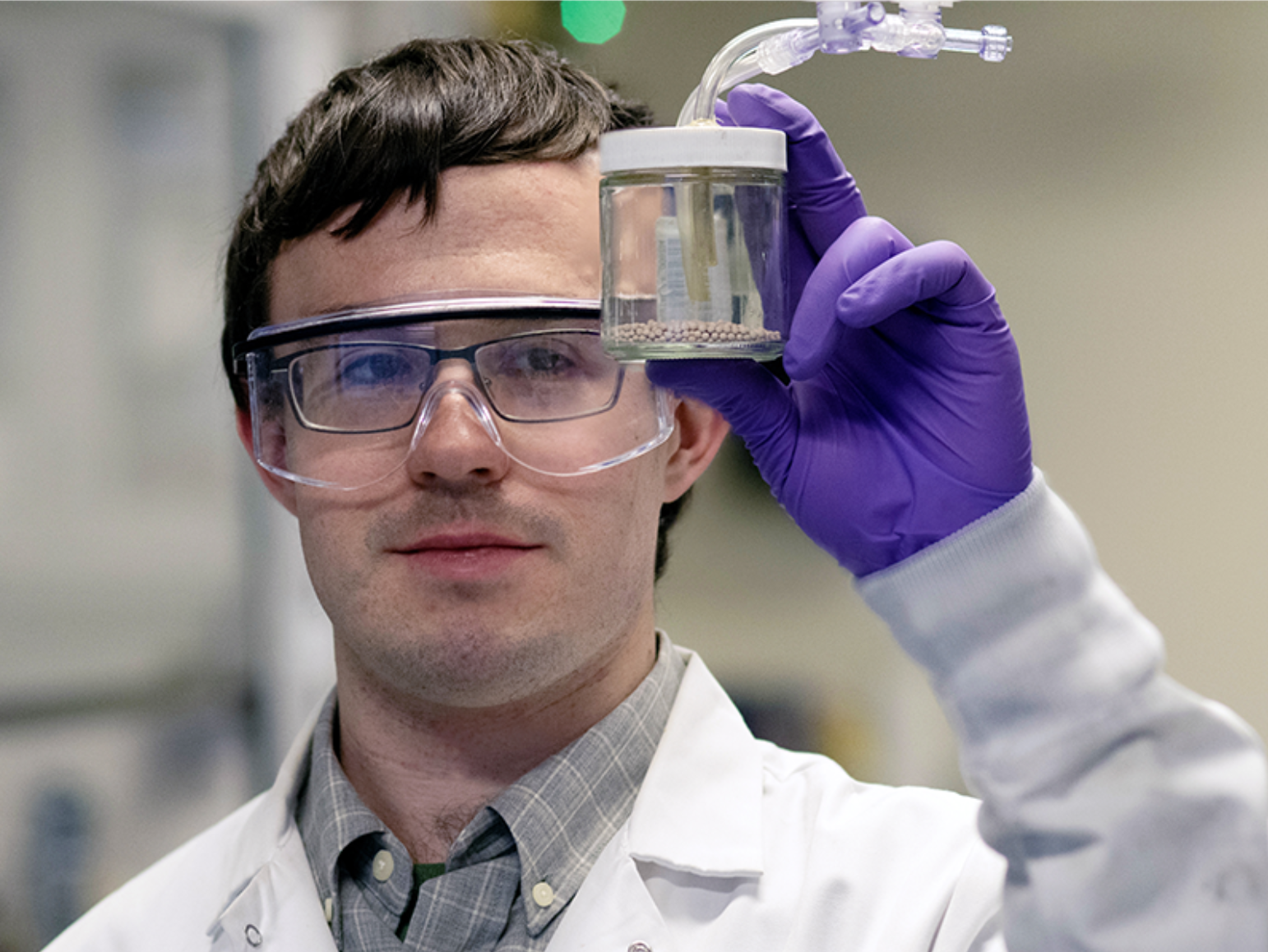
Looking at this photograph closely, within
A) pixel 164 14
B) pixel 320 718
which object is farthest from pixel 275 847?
pixel 164 14

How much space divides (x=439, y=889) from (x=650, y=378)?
649 mm

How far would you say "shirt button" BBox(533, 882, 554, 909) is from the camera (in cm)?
137

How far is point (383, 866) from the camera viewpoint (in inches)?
57.9

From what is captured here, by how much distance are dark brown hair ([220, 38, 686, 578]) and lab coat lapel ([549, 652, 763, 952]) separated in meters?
0.71

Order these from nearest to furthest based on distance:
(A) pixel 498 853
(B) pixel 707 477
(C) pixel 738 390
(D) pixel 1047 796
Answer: (D) pixel 1047 796, (C) pixel 738 390, (A) pixel 498 853, (B) pixel 707 477

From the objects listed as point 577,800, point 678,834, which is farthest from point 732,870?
point 577,800

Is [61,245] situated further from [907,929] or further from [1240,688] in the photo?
[1240,688]

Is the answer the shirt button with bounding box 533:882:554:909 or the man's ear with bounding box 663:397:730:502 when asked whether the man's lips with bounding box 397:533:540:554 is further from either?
the shirt button with bounding box 533:882:554:909

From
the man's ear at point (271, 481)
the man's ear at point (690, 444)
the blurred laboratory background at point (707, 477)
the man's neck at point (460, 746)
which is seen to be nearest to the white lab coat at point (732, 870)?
the man's neck at point (460, 746)

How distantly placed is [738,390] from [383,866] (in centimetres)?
75

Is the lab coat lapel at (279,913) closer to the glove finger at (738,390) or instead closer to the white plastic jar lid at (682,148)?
the glove finger at (738,390)

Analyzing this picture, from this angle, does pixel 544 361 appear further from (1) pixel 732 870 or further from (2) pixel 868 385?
(1) pixel 732 870

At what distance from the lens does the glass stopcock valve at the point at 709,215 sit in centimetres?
103

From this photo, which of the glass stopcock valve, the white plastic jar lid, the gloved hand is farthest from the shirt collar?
the white plastic jar lid
